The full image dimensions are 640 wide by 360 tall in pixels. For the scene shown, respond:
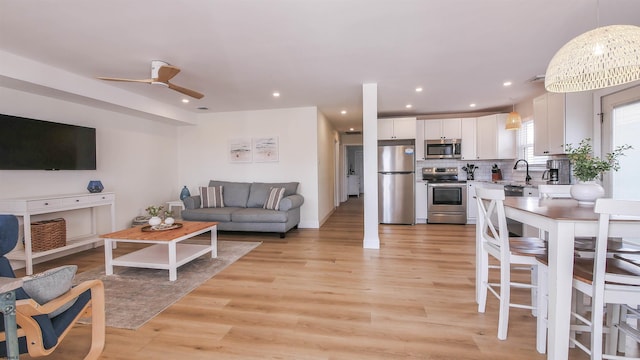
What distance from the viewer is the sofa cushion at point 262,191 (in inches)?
201

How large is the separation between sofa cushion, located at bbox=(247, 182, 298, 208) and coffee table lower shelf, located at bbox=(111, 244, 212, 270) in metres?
1.74

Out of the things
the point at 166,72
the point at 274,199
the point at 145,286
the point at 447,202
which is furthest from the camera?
the point at 447,202

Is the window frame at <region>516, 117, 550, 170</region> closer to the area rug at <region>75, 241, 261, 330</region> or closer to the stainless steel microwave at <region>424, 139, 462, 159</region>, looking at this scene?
the stainless steel microwave at <region>424, 139, 462, 159</region>

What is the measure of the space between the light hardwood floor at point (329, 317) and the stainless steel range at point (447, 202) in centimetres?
219

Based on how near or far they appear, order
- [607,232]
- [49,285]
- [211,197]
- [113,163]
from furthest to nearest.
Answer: [211,197] < [113,163] < [49,285] < [607,232]

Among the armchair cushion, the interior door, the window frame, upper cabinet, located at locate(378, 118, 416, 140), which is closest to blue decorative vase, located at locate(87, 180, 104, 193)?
the armchair cushion

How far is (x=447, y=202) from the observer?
18.1 ft

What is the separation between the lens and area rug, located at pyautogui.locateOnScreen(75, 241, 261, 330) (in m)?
2.15

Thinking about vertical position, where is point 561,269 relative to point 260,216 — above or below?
above

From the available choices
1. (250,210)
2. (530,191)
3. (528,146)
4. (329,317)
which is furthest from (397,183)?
(329,317)

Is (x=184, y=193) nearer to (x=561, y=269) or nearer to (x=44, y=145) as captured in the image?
(x=44, y=145)

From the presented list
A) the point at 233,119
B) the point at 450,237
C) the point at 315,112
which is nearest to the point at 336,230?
the point at 450,237

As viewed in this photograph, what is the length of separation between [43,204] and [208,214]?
1994 millimetres

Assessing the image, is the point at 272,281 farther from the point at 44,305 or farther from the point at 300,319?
the point at 44,305
